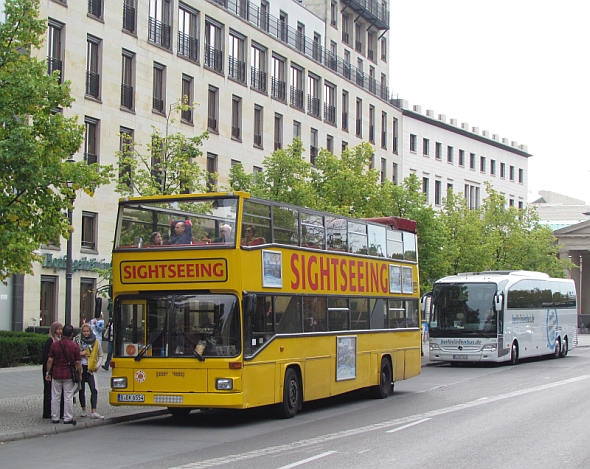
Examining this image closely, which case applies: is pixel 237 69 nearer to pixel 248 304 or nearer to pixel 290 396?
pixel 290 396

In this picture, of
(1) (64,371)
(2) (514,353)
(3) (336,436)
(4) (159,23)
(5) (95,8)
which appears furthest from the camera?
(4) (159,23)

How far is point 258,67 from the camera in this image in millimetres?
53969

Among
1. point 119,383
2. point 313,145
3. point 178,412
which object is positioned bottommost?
point 178,412

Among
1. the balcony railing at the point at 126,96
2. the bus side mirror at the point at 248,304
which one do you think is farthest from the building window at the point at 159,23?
the bus side mirror at the point at 248,304

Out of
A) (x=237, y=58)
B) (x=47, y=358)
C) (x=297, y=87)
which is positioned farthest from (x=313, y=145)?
(x=47, y=358)

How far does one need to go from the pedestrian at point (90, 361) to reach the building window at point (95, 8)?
1025 inches

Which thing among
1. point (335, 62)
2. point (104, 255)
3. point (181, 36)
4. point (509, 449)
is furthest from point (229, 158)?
point (509, 449)

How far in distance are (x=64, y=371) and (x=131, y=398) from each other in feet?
3.90

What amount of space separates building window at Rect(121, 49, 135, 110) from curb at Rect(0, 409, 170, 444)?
26.9 m

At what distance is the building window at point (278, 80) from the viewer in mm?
55562

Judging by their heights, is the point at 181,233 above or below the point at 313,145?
below

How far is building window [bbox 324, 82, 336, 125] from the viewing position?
62.0 metres

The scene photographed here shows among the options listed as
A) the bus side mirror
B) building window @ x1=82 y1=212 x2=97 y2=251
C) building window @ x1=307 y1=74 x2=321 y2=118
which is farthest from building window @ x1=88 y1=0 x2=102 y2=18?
the bus side mirror

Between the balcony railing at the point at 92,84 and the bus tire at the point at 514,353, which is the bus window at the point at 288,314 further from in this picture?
the balcony railing at the point at 92,84
